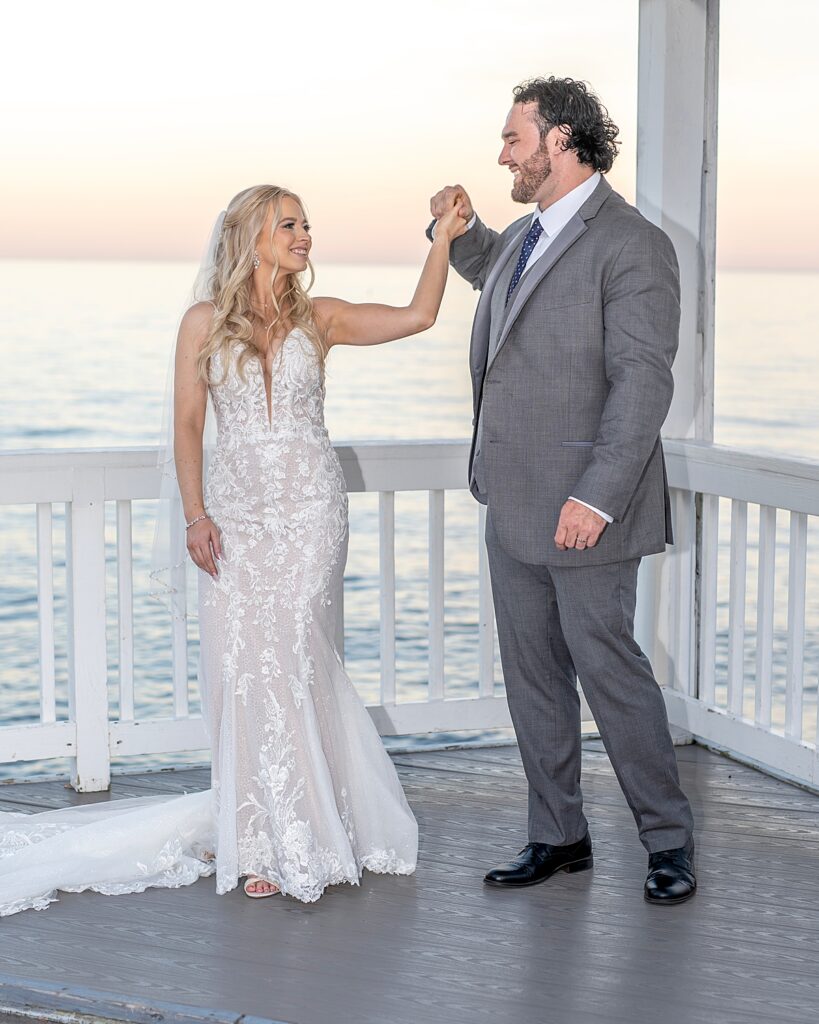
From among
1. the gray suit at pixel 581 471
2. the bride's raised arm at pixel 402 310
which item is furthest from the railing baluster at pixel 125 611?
the gray suit at pixel 581 471

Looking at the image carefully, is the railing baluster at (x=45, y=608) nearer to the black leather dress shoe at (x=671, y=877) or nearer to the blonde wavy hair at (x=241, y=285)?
the blonde wavy hair at (x=241, y=285)

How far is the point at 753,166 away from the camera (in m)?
4.18

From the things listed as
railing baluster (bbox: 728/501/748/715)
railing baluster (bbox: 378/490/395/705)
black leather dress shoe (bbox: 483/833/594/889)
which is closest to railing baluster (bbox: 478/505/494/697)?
railing baluster (bbox: 378/490/395/705)

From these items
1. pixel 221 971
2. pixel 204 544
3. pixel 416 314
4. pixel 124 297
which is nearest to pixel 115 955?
pixel 221 971

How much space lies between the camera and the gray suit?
279cm

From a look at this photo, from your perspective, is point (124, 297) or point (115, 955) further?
point (124, 297)

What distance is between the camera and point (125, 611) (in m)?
3.90

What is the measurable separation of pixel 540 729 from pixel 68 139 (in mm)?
20054

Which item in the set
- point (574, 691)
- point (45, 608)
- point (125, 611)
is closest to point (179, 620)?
point (125, 611)

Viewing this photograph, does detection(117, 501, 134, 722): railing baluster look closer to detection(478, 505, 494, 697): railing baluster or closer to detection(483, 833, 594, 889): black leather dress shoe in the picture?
detection(478, 505, 494, 697): railing baluster

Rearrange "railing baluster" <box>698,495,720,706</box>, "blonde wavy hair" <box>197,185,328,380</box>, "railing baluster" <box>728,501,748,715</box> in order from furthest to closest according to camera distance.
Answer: "railing baluster" <box>698,495,720,706</box> < "railing baluster" <box>728,501,748,715</box> < "blonde wavy hair" <box>197,185,328,380</box>

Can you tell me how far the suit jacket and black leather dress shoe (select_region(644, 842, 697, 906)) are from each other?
2.33 ft

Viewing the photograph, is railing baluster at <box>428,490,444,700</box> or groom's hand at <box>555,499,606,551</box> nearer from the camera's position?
groom's hand at <box>555,499,606,551</box>

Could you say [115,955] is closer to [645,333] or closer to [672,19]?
[645,333]
